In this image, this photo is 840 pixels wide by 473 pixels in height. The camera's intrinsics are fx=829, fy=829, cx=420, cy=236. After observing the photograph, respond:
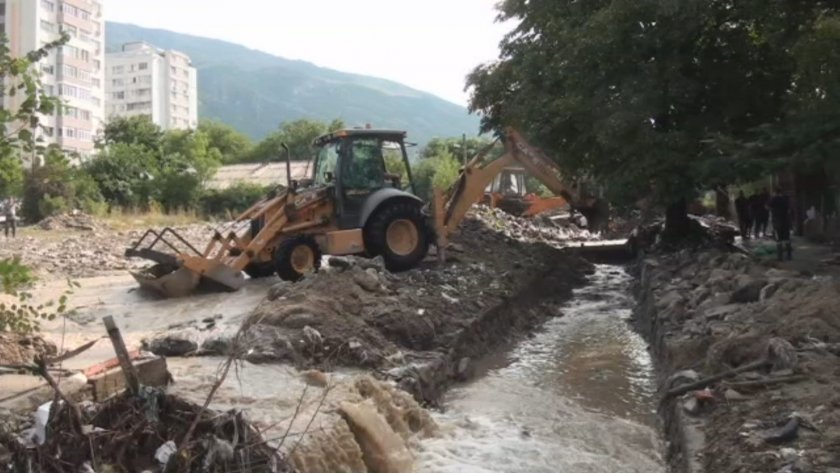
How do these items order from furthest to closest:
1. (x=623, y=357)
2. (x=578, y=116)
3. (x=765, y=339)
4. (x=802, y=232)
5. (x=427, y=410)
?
(x=802, y=232), (x=578, y=116), (x=623, y=357), (x=427, y=410), (x=765, y=339)

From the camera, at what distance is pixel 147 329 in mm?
11219

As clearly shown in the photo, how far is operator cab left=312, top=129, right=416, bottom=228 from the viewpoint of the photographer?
13.9m

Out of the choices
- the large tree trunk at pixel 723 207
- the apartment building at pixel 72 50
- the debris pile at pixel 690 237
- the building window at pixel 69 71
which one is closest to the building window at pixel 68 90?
the apartment building at pixel 72 50

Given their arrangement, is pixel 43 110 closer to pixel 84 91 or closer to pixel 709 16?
pixel 709 16

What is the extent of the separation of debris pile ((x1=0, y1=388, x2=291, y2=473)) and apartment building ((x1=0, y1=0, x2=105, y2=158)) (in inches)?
2625

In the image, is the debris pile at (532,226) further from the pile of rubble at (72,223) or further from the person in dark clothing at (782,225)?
the pile of rubble at (72,223)

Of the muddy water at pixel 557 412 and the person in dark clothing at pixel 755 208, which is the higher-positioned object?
the person in dark clothing at pixel 755 208

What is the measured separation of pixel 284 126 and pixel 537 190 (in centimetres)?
3754

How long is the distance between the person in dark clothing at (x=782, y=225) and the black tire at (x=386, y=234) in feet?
22.5

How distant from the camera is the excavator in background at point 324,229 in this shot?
13453 mm

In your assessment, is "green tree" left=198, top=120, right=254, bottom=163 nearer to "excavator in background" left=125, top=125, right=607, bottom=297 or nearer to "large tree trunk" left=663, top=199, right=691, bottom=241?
"large tree trunk" left=663, top=199, right=691, bottom=241

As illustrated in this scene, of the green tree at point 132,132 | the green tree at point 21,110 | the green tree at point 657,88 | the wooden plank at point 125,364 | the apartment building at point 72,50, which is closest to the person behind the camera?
the wooden plank at point 125,364

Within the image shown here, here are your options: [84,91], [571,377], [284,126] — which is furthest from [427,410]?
[84,91]

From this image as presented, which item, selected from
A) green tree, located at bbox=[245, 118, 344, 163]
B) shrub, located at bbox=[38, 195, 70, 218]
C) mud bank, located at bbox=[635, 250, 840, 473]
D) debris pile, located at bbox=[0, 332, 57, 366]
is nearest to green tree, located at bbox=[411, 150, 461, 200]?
green tree, located at bbox=[245, 118, 344, 163]
